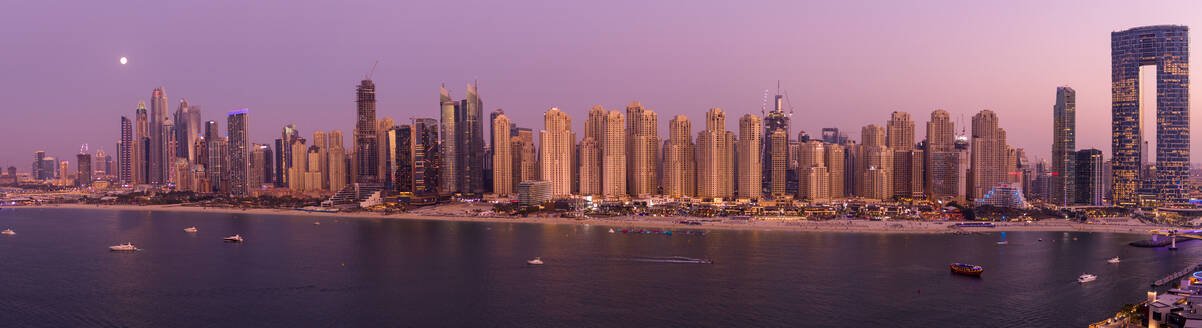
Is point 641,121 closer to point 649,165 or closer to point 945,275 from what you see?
point 649,165

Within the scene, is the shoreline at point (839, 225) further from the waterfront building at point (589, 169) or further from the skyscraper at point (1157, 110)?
the waterfront building at point (589, 169)

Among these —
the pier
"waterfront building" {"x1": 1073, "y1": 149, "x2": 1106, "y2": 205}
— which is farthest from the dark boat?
"waterfront building" {"x1": 1073, "y1": 149, "x2": 1106, "y2": 205}

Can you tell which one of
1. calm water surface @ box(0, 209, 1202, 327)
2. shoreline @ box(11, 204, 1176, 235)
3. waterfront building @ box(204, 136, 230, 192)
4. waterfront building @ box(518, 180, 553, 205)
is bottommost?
shoreline @ box(11, 204, 1176, 235)

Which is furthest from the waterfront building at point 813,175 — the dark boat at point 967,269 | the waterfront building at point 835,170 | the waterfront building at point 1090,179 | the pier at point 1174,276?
the dark boat at point 967,269

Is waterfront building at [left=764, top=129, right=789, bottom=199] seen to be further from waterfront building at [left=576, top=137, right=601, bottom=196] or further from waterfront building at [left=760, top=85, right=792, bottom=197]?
waterfront building at [left=576, top=137, right=601, bottom=196]

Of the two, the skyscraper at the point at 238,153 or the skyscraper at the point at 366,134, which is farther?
the skyscraper at the point at 238,153

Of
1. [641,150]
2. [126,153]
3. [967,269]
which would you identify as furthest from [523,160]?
[126,153]
